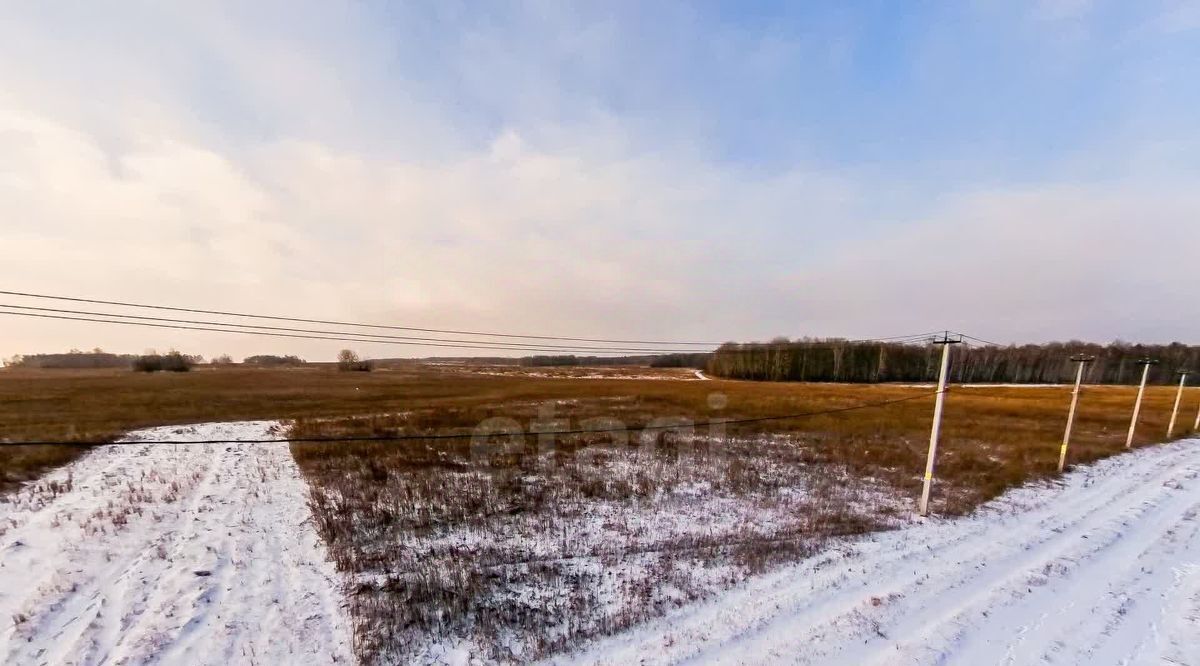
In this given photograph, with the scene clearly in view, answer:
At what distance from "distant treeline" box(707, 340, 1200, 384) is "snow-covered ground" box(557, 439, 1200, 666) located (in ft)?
291

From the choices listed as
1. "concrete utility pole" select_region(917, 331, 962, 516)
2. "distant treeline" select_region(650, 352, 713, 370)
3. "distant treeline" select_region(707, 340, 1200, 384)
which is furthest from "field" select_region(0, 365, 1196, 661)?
"distant treeline" select_region(650, 352, 713, 370)

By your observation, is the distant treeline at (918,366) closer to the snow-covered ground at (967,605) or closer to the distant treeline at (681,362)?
the distant treeline at (681,362)

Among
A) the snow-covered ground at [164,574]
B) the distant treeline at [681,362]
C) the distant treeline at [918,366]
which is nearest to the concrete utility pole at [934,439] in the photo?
the snow-covered ground at [164,574]

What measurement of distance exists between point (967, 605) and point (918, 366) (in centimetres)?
11880

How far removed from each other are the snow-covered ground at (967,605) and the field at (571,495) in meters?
0.77

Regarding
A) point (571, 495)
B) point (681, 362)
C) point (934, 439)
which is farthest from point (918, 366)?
point (571, 495)

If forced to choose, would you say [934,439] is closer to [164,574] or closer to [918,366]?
[164,574]

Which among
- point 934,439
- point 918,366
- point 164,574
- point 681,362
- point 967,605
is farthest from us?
point 681,362

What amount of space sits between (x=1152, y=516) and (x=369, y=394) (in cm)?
5275

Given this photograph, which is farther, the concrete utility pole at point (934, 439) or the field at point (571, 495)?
the concrete utility pole at point (934, 439)

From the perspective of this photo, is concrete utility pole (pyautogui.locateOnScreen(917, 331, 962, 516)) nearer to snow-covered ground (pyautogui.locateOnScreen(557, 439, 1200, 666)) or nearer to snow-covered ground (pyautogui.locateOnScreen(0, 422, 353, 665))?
snow-covered ground (pyautogui.locateOnScreen(557, 439, 1200, 666))

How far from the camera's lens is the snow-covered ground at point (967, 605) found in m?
6.04

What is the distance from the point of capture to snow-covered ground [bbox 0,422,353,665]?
6.43 meters

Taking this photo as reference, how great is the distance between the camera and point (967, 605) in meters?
7.23
